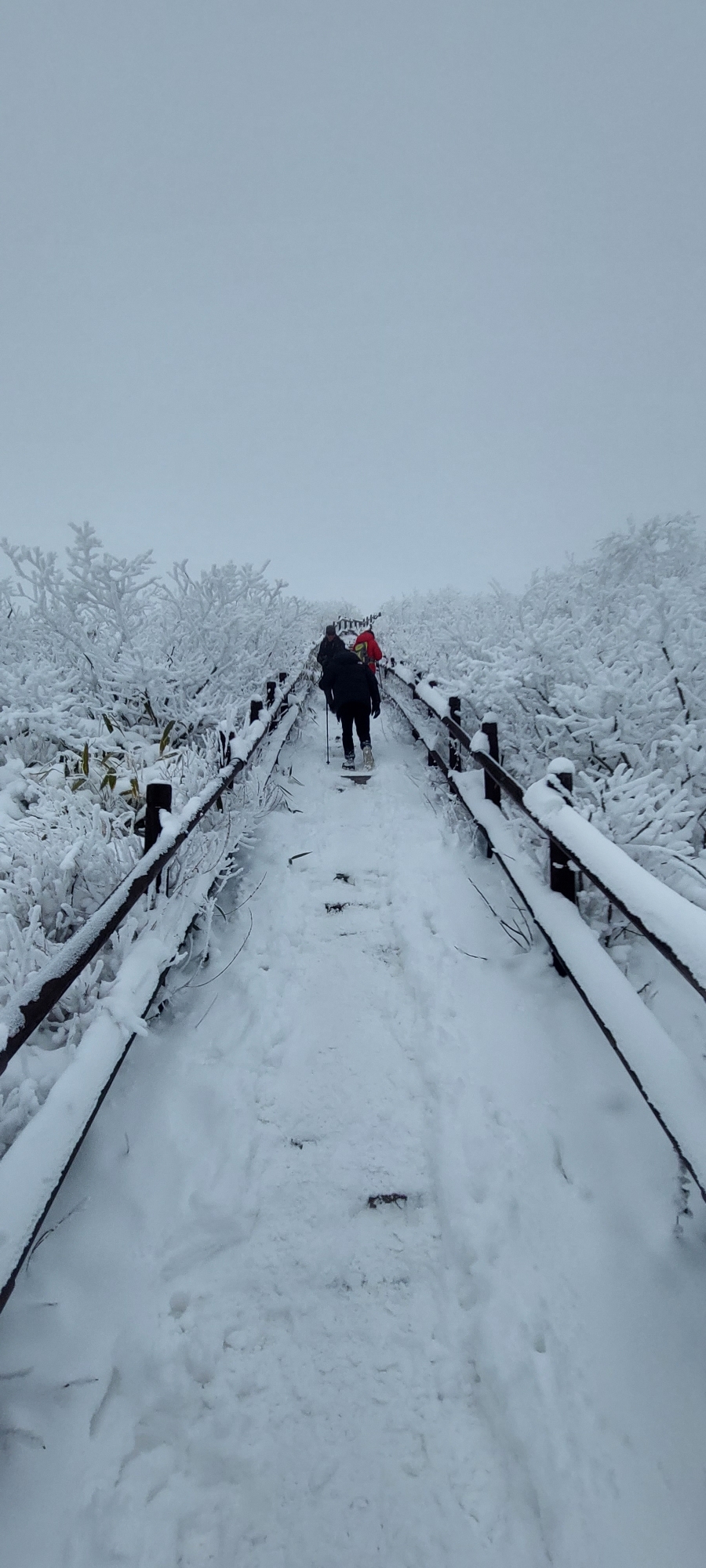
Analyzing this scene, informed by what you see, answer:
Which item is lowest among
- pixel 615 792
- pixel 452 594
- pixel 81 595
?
pixel 615 792

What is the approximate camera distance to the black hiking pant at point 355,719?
8422 millimetres

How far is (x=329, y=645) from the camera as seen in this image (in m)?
9.94

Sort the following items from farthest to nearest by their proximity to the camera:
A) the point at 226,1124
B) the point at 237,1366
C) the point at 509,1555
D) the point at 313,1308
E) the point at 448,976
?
the point at 448,976
the point at 226,1124
the point at 313,1308
the point at 237,1366
the point at 509,1555

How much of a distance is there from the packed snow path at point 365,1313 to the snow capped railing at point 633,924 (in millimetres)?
408

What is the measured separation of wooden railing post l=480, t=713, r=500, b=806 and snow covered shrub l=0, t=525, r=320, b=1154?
6.53ft

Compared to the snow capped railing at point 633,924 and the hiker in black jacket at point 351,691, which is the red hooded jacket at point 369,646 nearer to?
the hiker in black jacket at point 351,691

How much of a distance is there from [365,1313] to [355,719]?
714 cm

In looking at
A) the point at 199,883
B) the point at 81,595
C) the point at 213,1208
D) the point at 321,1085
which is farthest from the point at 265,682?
the point at 213,1208

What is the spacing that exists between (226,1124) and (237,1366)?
0.91 metres

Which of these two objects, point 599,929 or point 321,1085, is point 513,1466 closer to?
point 321,1085

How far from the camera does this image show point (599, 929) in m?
3.43

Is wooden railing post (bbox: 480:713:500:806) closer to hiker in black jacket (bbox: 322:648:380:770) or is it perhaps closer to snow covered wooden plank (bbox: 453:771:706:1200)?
snow covered wooden plank (bbox: 453:771:706:1200)

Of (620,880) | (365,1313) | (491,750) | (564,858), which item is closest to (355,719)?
(491,750)

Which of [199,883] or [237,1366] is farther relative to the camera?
[199,883]
